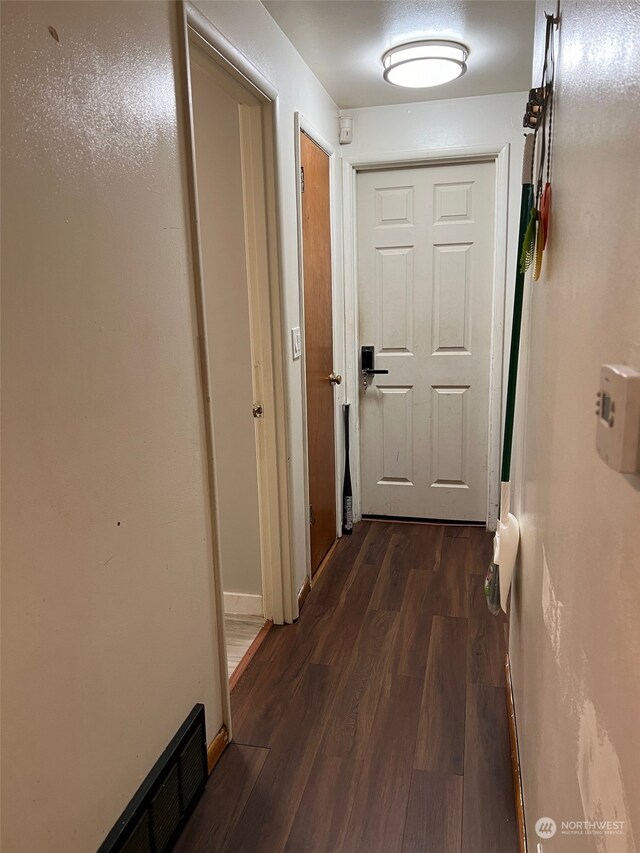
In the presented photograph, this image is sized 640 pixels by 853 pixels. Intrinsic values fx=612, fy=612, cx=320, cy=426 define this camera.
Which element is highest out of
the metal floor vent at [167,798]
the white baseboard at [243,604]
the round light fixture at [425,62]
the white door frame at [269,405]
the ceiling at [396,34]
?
the ceiling at [396,34]

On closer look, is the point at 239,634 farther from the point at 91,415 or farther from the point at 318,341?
the point at 91,415

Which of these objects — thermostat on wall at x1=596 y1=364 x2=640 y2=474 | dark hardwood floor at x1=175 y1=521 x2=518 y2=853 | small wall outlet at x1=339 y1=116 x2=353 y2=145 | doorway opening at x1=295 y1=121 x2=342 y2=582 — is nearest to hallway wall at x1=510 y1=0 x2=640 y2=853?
thermostat on wall at x1=596 y1=364 x2=640 y2=474

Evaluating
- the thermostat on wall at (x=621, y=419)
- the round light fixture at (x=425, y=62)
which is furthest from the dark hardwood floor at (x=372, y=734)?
the round light fixture at (x=425, y=62)

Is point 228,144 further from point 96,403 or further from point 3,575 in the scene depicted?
point 3,575

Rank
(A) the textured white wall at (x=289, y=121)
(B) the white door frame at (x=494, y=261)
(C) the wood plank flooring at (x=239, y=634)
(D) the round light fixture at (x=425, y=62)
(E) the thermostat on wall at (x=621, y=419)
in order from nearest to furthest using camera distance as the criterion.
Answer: (E) the thermostat on wall at (x=621, y=419), (A) the textured white wall at (x=289, y=121), (C) the wood plank flooring at (x=239, y=634), (D) the round light fixture at (x=425, y=62), (B) the white door frame at (x=494, y=261)

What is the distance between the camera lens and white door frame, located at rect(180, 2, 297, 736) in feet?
5.79

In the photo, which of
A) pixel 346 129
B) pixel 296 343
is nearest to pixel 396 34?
pixel 346 129

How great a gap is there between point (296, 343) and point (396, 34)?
3.98 feet

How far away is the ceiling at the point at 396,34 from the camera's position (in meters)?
2.08

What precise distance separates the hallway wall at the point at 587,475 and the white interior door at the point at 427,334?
6.71 feet

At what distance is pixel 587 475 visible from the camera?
2.63 ft

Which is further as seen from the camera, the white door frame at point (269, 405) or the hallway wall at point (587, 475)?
the white door frame at point (269, 405)

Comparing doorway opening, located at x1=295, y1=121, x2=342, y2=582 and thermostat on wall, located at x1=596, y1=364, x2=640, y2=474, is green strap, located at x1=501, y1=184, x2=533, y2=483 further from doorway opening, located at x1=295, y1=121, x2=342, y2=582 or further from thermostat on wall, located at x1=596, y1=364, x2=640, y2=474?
doorway opening, located at x1=295, y1=121, x2=342, y2=582

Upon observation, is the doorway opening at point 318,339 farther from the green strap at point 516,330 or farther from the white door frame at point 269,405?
the green strap at point 516,330
